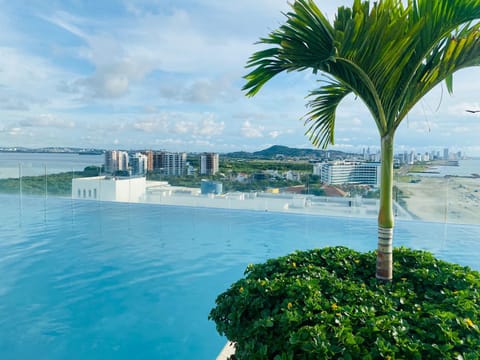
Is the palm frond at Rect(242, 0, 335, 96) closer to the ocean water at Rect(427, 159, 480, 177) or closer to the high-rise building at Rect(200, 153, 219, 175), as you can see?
the ocean water at Rect(427, 159, 480, 177)

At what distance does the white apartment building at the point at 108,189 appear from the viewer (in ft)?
40.0

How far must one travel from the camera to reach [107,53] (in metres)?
10.4

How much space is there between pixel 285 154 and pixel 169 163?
14.3ft

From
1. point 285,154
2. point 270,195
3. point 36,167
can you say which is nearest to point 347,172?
point 285,154

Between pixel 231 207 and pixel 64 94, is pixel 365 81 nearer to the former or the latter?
pixel 231 207

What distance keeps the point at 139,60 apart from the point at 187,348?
981 cm

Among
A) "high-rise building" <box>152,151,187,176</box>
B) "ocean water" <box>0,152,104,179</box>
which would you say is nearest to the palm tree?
"high-rise building" <box>152,151,187,176</box>

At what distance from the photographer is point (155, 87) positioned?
13.3 metres

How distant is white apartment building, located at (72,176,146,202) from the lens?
40.0 feet

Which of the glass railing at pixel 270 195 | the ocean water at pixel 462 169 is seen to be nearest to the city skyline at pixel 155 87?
the ocean water at pixel 462 169

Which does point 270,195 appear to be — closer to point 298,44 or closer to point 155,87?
point 155,87

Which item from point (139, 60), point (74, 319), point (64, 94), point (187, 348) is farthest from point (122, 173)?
point (187, 348)

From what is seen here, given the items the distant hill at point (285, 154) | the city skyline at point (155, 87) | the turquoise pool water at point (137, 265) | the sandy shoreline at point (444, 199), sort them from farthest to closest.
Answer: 1. the distant hill at point (285, 154)
2. the sandy shoreline at point (444, 199)
3. the city skyline at point (155, 87)
4. the turquoise pool water at point (137, 265)

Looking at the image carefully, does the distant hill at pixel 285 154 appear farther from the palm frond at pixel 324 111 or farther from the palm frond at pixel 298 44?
the palm frond at pixel 298 44
